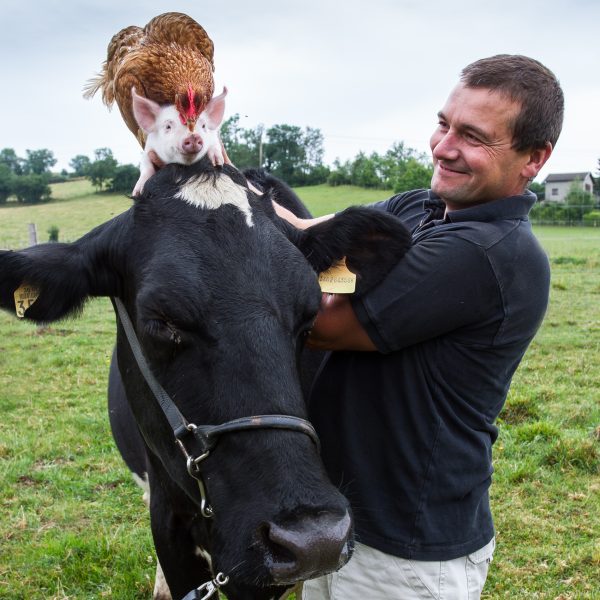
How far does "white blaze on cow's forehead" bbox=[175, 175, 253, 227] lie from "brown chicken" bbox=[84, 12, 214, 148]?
265mm

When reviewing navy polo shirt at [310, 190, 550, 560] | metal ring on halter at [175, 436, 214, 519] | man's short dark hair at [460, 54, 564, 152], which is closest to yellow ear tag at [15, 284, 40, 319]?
metal ring on halter at [175, 436, 214, 519]

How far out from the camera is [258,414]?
2.22 metres

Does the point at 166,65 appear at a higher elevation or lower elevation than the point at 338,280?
higher

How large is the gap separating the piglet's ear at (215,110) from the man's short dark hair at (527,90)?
106 cm

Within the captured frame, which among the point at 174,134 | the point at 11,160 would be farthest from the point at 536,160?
the point at 11,160

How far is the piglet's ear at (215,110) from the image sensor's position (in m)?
3.10

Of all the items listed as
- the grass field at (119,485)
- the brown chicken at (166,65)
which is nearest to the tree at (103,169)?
the grass field at (119,485)

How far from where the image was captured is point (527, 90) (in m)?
2.70

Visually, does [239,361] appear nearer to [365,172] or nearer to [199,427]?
[199,427]

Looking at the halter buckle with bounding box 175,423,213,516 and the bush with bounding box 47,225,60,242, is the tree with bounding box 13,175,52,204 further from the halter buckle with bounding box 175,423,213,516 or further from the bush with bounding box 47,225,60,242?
the halter buckle with bounding box 175,423,213,516

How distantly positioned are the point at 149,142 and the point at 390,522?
1.89 metres

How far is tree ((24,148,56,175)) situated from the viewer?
5007cm

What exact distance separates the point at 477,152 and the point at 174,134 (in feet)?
4.07

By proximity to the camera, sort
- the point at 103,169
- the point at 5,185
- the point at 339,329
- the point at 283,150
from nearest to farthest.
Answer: the point at 339,329 < the point at 103,169 < the point at 283,150 < the point at 5,185
